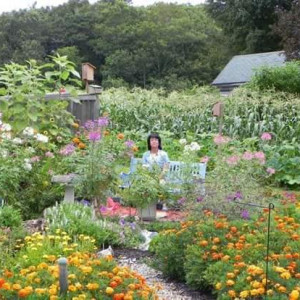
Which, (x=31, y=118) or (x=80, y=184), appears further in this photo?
(x=31, y=118)

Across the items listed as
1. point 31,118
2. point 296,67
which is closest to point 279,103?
point 296,67

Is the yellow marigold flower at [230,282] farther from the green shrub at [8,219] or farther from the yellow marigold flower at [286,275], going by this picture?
the green shrub at [8,219]

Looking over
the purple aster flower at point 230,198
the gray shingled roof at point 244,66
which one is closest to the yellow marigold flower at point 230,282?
the purple aster flower at point 230,198

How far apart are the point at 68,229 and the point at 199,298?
4.72 ft

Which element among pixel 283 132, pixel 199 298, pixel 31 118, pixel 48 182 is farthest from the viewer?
pixel 283 132

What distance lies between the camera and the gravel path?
13.9ft

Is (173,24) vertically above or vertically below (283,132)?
above

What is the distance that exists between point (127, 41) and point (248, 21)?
1996 cm

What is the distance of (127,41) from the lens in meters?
49.0

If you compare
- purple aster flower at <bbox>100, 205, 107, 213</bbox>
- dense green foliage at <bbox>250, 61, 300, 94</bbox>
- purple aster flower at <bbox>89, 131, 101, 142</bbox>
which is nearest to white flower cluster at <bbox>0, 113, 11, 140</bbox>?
purple aster flower at <bbox>89, 131, 101, 142</bbox>

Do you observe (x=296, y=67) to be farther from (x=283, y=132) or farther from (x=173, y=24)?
(x=173, y=24)

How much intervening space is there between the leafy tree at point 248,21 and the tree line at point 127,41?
1.59 m

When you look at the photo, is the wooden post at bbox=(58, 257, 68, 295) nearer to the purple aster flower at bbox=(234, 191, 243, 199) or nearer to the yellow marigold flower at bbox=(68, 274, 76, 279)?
the yellow marigold flower at bbox=(68, 274, 76, 279)

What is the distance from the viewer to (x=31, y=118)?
751 cm
